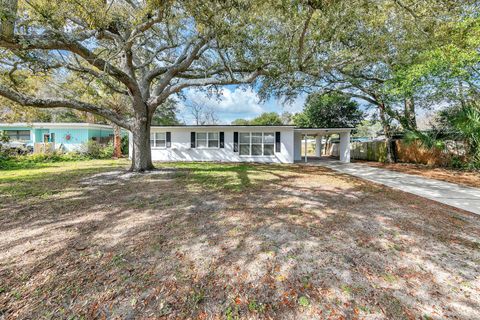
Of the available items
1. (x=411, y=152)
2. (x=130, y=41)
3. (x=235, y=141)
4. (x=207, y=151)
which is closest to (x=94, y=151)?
(x=207, y=151)

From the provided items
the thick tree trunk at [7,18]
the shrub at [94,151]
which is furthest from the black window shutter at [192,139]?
the thick tree trunk at [7,18]

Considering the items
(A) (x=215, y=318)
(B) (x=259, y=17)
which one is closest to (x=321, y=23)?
(B) (x=259, y=17)

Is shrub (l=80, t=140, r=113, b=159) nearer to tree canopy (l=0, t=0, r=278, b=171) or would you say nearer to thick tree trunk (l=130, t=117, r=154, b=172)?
tree canopy (l=0, t=0, r=278, b=171)

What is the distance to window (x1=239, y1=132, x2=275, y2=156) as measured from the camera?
13859 millimetres

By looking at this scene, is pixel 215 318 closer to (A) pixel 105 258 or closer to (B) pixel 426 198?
(A) pixel 105 258

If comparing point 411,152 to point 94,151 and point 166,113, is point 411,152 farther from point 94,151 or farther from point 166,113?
point 94,151

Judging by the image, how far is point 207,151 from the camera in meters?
14.4

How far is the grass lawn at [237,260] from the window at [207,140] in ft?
31.8

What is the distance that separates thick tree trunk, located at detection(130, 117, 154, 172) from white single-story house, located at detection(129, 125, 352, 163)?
542 centimetres

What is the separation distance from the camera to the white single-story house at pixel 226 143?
45.1ft

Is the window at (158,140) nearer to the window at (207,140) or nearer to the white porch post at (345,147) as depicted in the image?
the window at (207,140)

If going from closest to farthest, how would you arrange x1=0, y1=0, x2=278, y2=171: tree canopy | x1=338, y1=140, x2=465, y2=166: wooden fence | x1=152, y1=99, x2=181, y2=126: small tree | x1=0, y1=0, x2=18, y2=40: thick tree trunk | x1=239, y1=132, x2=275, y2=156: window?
x1=0, y1=0, x2=18, y2=40: thick tree trunk < x1=0, y1=0, x2=278, y2=171: tree canopy < x1=338, y1=140, x2=465, y2=166: wooden fence < x1=239, y1=132, x2=275, y2=156: window < x1=152, y1=99, x2=181, y2=126: small tree

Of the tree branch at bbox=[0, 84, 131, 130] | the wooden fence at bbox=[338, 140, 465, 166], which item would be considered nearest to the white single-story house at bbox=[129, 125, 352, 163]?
the wooden fence at bbox=[338, 140, 465, 166]

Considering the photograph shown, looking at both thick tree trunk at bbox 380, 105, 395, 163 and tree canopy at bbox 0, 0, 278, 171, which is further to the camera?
thick tree trunk at bbox 380, 105, 395, 163
